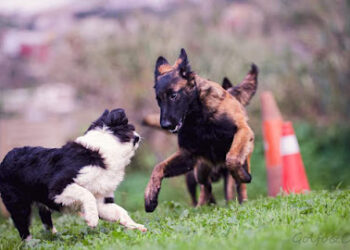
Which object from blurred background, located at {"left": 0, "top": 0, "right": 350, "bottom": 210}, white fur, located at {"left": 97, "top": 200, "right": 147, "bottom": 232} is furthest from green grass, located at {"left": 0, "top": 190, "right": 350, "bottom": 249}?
blurred background, located at {"left": 0, "top": 0, "right": 350, "bottom": 210}

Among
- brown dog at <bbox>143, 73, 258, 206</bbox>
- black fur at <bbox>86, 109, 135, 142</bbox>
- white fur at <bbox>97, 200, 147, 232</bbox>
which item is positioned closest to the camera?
white fur at <bbox>97, 200, 147, 232</bbox>

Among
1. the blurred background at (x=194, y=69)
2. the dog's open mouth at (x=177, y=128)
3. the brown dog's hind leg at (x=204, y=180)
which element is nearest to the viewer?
the dog's open mouth at (x=177, y=128)

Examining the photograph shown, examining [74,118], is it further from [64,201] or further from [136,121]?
[64,201]

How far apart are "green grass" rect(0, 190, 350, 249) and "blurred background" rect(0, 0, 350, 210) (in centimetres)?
360

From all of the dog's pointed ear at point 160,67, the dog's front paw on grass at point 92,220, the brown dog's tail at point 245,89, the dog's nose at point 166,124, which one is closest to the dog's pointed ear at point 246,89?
the brown dog's tail at point 245,89

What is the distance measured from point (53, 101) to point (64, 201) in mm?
10941

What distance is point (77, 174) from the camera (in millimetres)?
4410

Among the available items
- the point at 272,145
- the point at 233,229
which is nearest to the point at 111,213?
the point at 233,229

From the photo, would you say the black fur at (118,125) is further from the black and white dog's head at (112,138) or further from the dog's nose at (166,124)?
the dog's nose at (166,124)

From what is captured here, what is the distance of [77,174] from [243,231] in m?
1.70

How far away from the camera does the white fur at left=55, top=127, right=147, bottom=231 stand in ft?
14.1

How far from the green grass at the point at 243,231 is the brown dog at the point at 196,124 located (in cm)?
50

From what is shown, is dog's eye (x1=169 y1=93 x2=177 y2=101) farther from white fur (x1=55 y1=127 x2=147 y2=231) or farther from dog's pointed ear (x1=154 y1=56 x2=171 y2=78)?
white fur (x1=55 y1=127 x2=147 y2=231)

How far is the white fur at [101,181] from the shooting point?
4297mm
